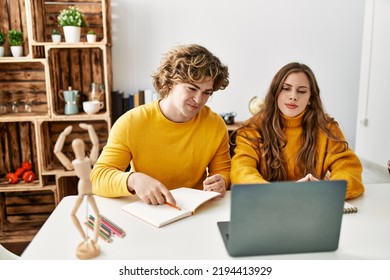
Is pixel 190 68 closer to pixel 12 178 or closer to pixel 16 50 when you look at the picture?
pixel 16 50

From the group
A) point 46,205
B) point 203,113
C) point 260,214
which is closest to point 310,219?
point 260,214

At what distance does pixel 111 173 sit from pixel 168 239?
1.24 feet

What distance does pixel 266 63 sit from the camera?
2.75m

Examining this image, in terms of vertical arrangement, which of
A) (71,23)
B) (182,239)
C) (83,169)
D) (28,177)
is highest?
(71,23)

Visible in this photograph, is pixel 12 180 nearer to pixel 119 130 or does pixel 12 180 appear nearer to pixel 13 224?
pixel 13 224

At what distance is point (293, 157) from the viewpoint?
143cm

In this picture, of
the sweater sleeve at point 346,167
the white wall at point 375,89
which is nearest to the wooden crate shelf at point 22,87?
the sweater sleeve at point 346,167

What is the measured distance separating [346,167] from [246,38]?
5.35 feet

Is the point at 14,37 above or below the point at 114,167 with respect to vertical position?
above

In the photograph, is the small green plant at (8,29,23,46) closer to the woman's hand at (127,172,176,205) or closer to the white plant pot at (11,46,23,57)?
the white plant pot at (11,46,23,57)

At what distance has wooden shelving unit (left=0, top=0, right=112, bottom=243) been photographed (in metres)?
2.32

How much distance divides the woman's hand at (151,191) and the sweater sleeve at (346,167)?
1.89 feet

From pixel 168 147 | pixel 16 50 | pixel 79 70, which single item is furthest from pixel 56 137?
pixel 168 147

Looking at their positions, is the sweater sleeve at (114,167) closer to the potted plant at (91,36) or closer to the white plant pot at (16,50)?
the potted plant at (91,36)
